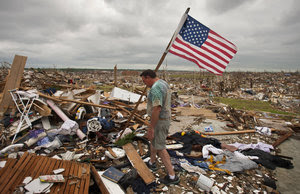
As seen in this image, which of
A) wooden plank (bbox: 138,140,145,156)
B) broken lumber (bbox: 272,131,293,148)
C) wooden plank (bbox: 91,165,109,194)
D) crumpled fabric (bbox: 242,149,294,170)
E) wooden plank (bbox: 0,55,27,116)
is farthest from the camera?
broken lumber (bbox: 272,131,293,148)

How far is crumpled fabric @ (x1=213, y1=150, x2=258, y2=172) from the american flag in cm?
222

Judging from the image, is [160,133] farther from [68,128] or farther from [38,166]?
[68,128]

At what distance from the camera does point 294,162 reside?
4.16 metres

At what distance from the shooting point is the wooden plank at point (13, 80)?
4.95 meters

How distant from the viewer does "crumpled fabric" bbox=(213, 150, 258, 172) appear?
357 cm

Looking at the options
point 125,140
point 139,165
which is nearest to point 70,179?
point 139,165

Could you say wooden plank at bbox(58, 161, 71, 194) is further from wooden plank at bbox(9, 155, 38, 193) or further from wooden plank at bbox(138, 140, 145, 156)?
wooden plank at bbox(138, 140, 145, 156)

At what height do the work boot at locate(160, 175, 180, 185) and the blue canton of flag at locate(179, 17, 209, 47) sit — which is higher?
the blue canton of flag at locate(179, 17, 209, 47)

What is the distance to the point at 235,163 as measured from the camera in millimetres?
3723

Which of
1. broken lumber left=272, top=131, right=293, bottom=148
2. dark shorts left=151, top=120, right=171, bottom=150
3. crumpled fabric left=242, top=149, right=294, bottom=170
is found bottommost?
broken lumber left=272, top=131, right=293, bottom=148

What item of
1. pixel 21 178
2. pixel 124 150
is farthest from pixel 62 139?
pixel 21 178

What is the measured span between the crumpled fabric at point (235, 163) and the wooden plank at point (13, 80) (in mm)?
6532

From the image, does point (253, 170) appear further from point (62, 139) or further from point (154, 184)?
point (62, 139)

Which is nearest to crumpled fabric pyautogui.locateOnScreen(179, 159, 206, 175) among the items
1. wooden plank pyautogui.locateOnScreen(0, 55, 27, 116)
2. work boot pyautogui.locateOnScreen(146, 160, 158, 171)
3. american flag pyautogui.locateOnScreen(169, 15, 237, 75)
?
work boot pyautogui.locateOnScreen(146, 160, 158, 171)
